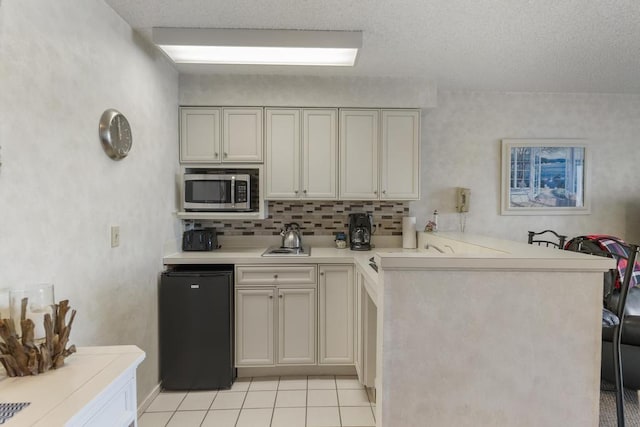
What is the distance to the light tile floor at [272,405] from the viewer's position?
7.27 ft

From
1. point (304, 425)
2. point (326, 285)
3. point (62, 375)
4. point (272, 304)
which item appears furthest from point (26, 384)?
point (326, 285)

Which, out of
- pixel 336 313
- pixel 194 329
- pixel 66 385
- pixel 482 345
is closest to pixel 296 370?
pixel 336 313

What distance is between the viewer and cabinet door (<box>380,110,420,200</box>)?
306 centimetres

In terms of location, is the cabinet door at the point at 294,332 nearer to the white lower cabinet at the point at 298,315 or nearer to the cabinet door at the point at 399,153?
the white lower cabinet at the point at 298,315

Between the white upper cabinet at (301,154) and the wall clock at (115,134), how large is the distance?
118 centimetres

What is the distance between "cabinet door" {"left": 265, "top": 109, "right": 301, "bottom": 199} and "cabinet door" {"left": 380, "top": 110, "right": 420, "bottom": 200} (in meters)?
0.75

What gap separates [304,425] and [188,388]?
3.11ft

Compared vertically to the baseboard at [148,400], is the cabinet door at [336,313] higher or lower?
Result: higher

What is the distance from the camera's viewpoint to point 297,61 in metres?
2.51

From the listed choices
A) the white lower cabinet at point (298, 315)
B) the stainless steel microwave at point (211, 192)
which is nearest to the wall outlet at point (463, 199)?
the white lower cabinet at point (298, 315)

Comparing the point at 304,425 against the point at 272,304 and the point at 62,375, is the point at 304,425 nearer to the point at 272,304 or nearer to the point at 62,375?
the point at 272,304

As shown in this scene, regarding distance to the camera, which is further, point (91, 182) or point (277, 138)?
point (277, 138)

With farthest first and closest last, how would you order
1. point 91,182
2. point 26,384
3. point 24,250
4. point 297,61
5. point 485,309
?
point 297,61, point 91,182, point 485,309, point 24,250, point 26,384

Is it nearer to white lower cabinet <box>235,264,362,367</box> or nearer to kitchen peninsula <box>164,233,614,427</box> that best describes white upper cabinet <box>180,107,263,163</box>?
white lower cabinet <box>235,264,362,367</box>
